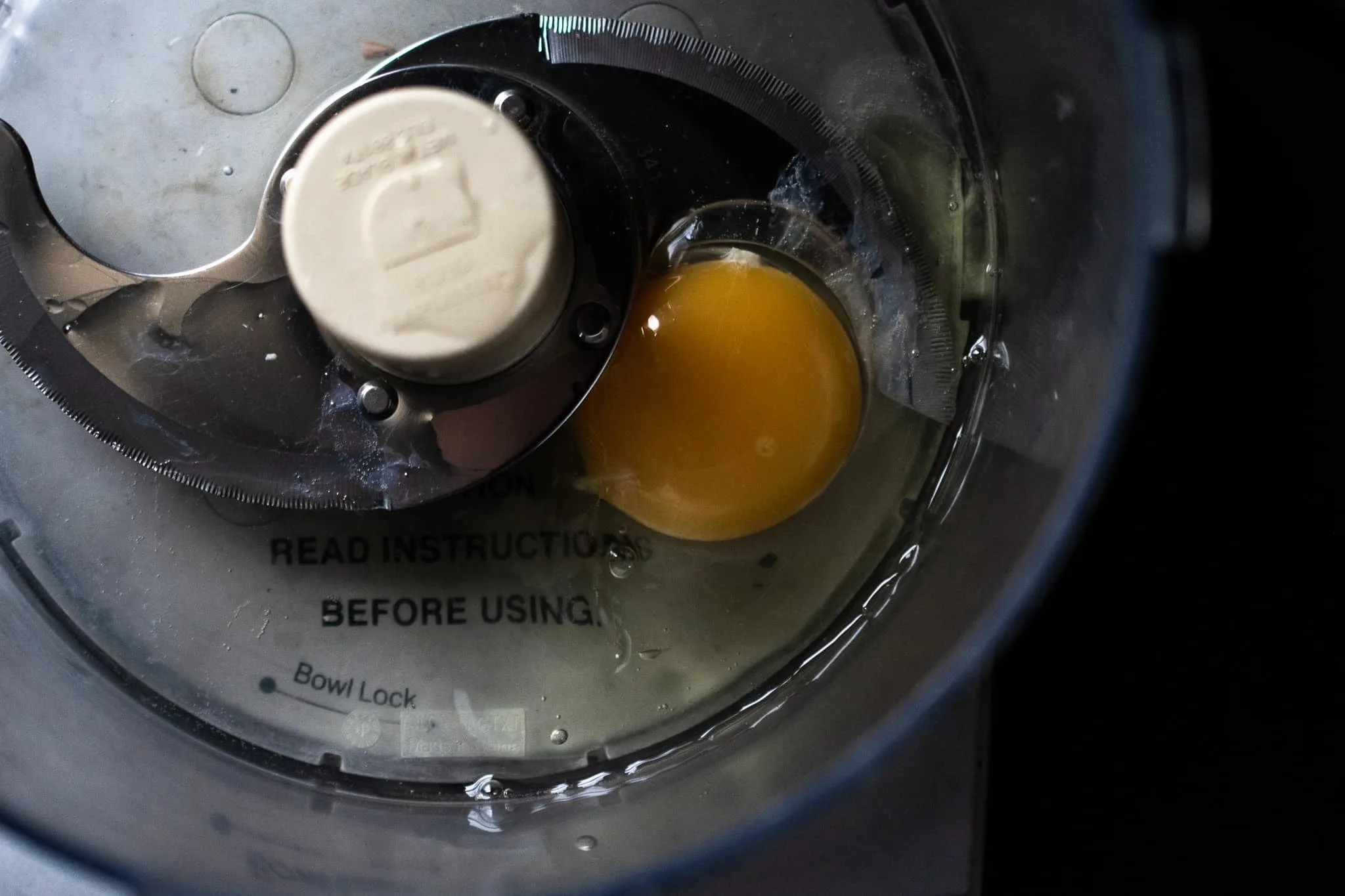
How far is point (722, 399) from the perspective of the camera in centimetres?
59

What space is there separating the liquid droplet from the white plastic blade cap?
17cm

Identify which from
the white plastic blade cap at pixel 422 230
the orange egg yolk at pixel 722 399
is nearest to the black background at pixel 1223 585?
the orange egg yolk at pixel 722 399

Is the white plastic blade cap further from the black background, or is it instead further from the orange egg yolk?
the black background

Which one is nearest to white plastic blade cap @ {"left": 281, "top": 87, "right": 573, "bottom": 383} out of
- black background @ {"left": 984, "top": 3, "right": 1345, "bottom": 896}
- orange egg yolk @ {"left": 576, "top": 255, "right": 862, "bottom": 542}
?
orange egg yolk @ {"left": 576, "top": 255, "right": 862, "bottom": 542}

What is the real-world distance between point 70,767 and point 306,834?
0.47ft

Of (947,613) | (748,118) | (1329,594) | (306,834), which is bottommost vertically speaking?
(306,834)

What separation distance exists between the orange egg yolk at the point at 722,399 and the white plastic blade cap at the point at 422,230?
0.34 ft

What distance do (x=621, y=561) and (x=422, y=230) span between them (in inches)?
9.6

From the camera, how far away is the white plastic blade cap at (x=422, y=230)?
0.50 meters

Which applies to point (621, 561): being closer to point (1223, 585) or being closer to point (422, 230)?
point (422, 230)

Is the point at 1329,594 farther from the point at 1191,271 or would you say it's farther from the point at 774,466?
the point at 774,466

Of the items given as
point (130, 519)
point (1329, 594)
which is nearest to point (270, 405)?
point (130, 519)

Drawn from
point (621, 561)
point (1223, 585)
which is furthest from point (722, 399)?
point (1223, 585)

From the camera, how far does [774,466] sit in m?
0.61
